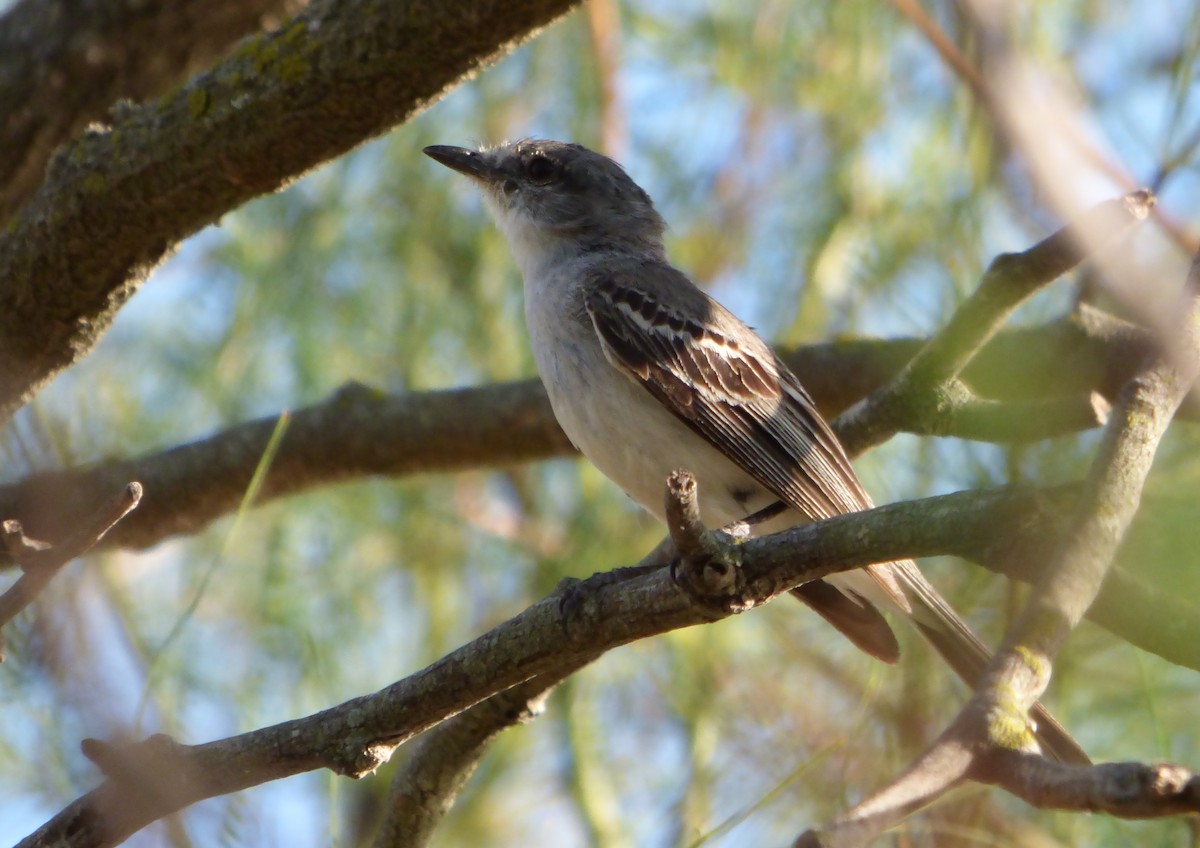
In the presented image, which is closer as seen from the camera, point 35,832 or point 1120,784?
point 1120,784

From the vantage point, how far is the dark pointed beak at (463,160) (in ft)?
17.5

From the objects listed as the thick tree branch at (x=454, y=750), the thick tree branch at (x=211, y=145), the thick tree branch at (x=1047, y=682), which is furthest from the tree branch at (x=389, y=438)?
the thick tree branch at (x=1047, y=682)

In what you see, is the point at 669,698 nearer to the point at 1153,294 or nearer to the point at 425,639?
the point at 425,639

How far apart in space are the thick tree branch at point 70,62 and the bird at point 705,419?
159 centimetres

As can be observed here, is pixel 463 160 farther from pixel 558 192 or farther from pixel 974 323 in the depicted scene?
pixel 974 323

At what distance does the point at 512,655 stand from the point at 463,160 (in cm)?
290

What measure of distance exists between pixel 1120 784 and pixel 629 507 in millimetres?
3754

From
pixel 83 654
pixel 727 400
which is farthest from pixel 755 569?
pixel 727 400

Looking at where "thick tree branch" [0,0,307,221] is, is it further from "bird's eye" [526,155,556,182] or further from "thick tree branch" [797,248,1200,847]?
"thick tree branch" [797,248,1200,847]

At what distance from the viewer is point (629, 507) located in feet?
17.7

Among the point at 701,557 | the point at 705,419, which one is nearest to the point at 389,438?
the point at 705,419

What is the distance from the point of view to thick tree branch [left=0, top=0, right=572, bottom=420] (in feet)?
11.3

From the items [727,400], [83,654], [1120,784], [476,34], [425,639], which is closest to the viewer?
[1120,784]

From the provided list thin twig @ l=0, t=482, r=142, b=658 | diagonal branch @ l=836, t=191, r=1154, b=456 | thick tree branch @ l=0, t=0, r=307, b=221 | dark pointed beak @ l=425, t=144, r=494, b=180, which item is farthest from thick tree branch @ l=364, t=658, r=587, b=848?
thick tree branch @ l=0, t=0, r=307, b=221
